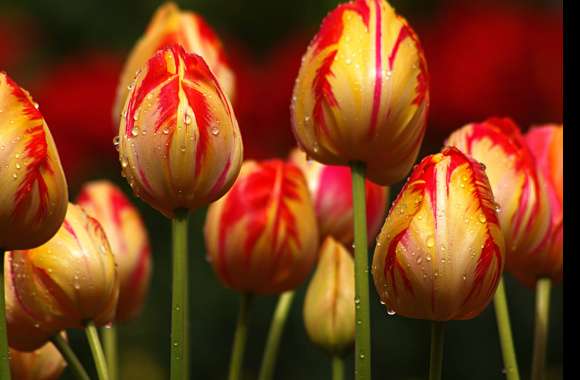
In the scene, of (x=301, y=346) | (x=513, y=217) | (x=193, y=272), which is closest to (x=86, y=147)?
(x=193, y=272)

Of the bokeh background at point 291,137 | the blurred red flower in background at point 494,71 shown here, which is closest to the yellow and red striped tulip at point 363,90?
the bokeh background at point 291,137

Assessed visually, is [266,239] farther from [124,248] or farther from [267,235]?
[124,248]

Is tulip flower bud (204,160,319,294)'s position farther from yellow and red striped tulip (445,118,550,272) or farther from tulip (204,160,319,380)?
yellow and red striped tulip (445,118,550,272)

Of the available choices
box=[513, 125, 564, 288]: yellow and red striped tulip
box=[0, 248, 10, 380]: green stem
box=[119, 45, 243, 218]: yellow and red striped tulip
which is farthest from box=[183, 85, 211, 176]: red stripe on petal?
box=[513, 125, 564, 288]: yellow and red striped tulip

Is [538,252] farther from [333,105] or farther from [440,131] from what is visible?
[440,131]

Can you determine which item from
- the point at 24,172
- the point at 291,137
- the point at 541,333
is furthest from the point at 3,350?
the point at 291,137

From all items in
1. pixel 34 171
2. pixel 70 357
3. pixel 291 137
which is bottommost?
pixel 291 137

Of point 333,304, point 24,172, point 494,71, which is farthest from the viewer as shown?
point 494,71
